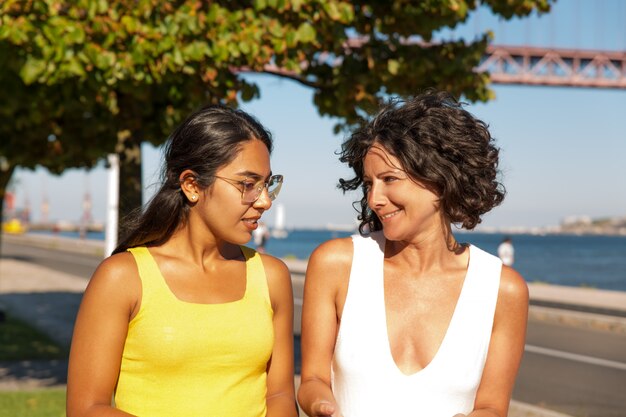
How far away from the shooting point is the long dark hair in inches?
110

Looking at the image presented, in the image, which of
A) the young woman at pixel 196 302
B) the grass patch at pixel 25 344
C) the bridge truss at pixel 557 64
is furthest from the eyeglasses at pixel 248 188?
the bridge truss at pixel 557 64

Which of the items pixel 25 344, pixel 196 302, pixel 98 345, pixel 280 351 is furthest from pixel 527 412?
pixel 25 344

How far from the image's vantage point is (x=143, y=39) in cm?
654

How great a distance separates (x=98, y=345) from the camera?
8.54ft

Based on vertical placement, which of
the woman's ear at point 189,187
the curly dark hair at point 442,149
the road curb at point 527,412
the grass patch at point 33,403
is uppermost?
the curly dark hair at point 442,149

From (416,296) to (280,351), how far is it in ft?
1.50

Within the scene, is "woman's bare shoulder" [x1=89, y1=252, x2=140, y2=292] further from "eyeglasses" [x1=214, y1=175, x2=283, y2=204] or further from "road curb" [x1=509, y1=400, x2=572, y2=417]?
"road curb" [x1=509, y1=400, x2=572, y2=417]

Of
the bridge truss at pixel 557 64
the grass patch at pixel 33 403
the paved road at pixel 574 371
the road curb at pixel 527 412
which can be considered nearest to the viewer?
the grass patch at pixel 33 403

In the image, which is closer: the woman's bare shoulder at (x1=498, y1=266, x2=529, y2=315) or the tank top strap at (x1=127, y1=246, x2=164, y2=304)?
the tank top strap at (x1=127, y1=246, x2=164, y2=304)

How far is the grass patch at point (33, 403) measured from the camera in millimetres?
7391

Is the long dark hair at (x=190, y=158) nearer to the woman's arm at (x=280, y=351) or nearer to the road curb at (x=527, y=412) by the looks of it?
the woman's arm at (x=280, y=351)

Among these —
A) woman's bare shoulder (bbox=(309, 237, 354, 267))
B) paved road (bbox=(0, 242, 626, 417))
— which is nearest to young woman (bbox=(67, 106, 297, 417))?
woman's bare shoulder (bbox=(309, 237, 354, 267))

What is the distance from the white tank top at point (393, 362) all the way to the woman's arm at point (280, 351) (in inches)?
6.0

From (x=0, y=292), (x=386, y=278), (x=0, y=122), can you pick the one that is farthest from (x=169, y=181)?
(x=0, y=292)
